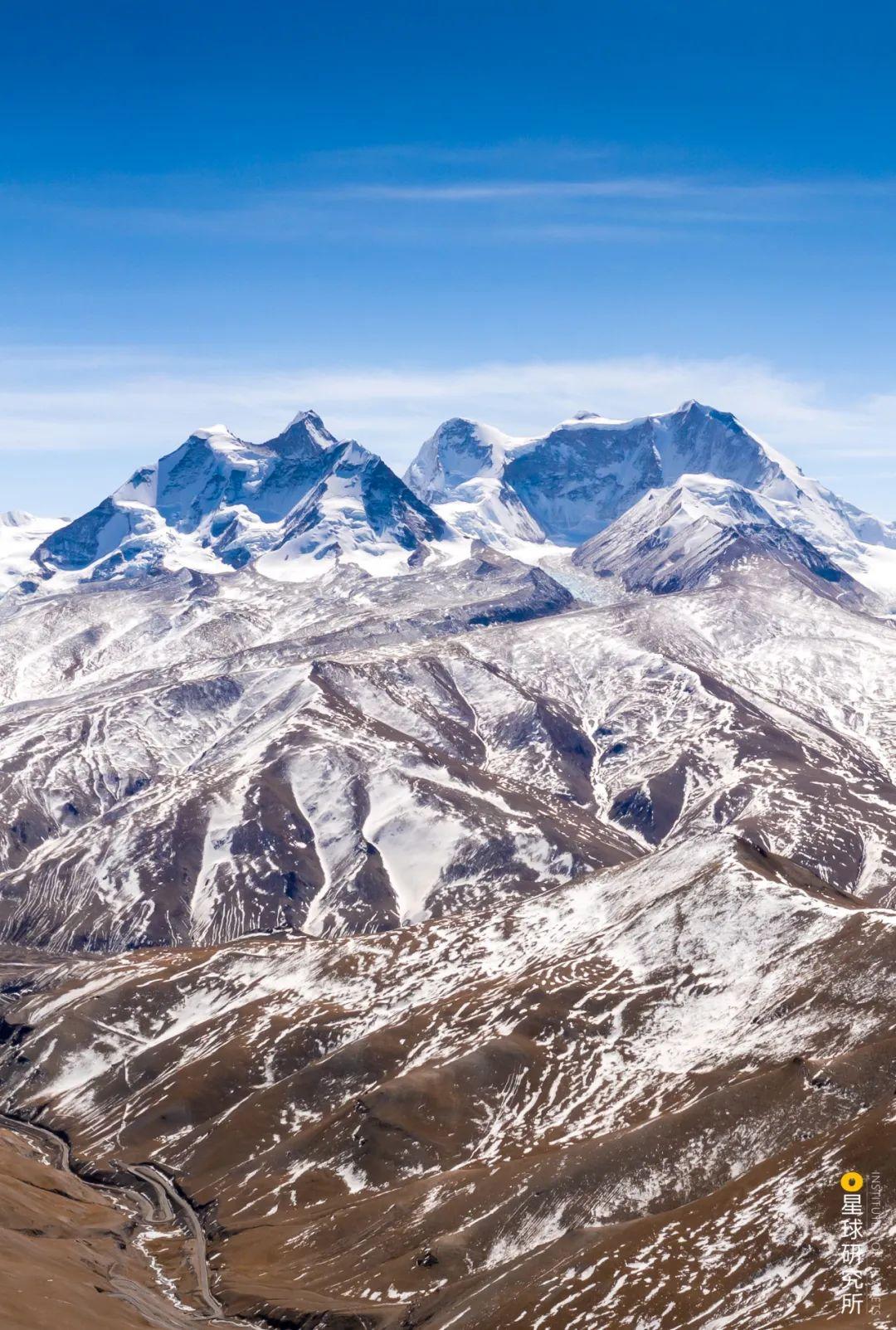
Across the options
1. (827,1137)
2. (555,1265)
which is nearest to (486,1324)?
(555,1265)

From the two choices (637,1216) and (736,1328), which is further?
(637,1216)

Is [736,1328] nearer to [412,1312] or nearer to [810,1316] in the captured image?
[810,1316]

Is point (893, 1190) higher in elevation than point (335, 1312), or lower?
higher

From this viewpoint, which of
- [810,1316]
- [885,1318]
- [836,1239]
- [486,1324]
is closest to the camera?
[885,1318]

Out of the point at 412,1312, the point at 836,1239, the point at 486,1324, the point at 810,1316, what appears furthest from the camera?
the point at 412,1312

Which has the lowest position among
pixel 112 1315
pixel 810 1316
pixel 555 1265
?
pixel 112 1315

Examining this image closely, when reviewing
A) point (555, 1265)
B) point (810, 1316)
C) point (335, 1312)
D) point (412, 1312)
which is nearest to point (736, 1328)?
point (810, 1316)

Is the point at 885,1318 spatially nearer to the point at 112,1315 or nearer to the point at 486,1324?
the point at 486,1324

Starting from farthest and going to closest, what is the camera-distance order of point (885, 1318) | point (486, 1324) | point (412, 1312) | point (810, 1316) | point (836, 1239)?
1. point (412, 1312)
2. point (486, 1324)
3. point (836, 1239)
4. point (810, 1316)
5. point (885, 1318)

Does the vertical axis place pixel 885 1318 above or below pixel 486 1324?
above
